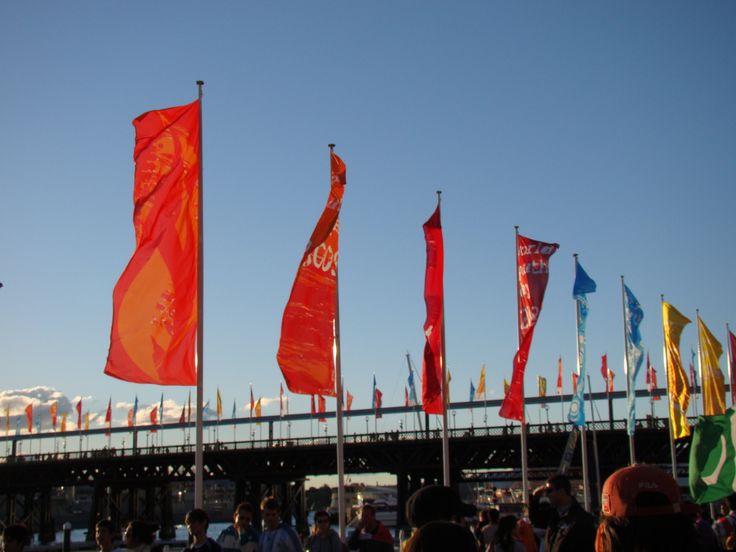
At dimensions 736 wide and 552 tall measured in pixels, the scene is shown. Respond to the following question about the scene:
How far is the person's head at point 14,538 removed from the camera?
30.1 feet

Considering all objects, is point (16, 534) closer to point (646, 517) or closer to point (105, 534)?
point (105, 534)

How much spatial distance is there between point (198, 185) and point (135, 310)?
3463mm

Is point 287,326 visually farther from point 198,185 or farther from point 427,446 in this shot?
point 427,446

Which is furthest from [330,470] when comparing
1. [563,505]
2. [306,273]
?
[563,505]

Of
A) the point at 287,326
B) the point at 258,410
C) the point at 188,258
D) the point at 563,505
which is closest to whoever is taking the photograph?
the point at 563,505

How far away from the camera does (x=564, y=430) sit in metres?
75.7

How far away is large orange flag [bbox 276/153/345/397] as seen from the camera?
20.7m

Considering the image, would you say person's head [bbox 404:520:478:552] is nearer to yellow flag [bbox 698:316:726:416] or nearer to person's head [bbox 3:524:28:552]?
person's head [bbox 3:524:28:552]

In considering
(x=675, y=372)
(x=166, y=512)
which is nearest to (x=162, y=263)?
(x=675, y=372)

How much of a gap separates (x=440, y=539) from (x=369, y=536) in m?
9.45

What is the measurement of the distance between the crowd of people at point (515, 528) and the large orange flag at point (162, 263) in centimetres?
588

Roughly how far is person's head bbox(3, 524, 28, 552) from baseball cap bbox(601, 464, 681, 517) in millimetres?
6966

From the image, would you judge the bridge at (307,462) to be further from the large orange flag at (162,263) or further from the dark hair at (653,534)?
the dark hair at (653,534)

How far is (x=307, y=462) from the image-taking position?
85562 millimetres
